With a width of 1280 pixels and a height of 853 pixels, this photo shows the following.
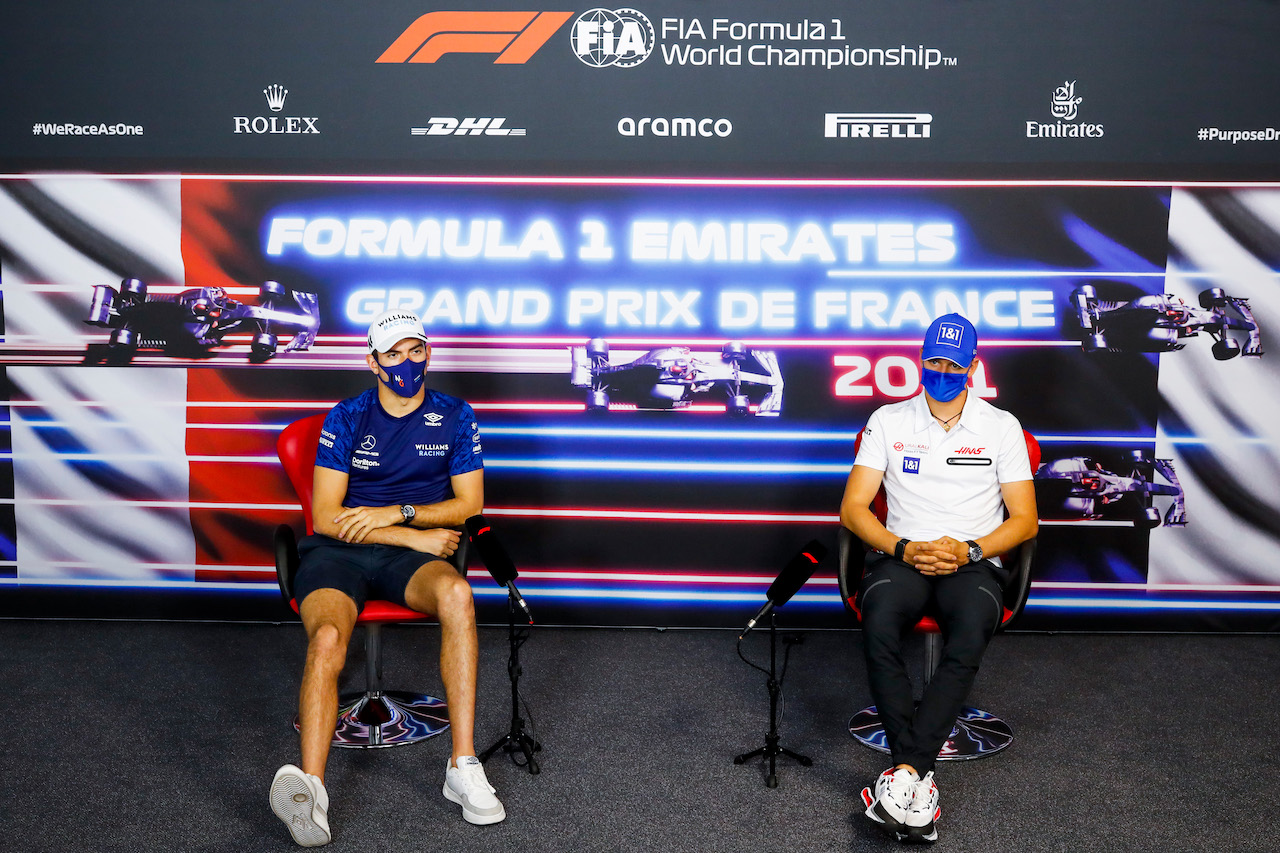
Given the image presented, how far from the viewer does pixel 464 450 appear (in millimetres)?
3070

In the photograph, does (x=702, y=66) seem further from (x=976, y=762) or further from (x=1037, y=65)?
(x=976, y=762)

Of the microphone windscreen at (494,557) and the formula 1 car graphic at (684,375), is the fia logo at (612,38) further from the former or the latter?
the microphone windscreen at (494,557)

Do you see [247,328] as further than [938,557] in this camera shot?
Yes

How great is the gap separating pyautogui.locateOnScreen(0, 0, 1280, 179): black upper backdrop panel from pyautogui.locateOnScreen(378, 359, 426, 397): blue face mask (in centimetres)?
118

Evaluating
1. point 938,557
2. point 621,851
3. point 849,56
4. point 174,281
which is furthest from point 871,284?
point 174,281

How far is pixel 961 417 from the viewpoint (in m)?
2.93

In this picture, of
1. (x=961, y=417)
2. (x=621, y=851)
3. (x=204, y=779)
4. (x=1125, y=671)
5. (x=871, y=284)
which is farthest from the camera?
(x=871, y=284)

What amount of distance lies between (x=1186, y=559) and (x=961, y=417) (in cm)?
173

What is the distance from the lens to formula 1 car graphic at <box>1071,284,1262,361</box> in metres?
3.82

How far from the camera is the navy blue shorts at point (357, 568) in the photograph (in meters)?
2.77

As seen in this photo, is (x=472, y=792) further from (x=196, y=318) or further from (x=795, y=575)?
(x=196, y=318)

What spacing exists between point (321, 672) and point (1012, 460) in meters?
2.10

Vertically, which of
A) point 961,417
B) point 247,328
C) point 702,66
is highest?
point 702,66

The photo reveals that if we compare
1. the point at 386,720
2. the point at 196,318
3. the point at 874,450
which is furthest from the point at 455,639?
the point at 196,318
